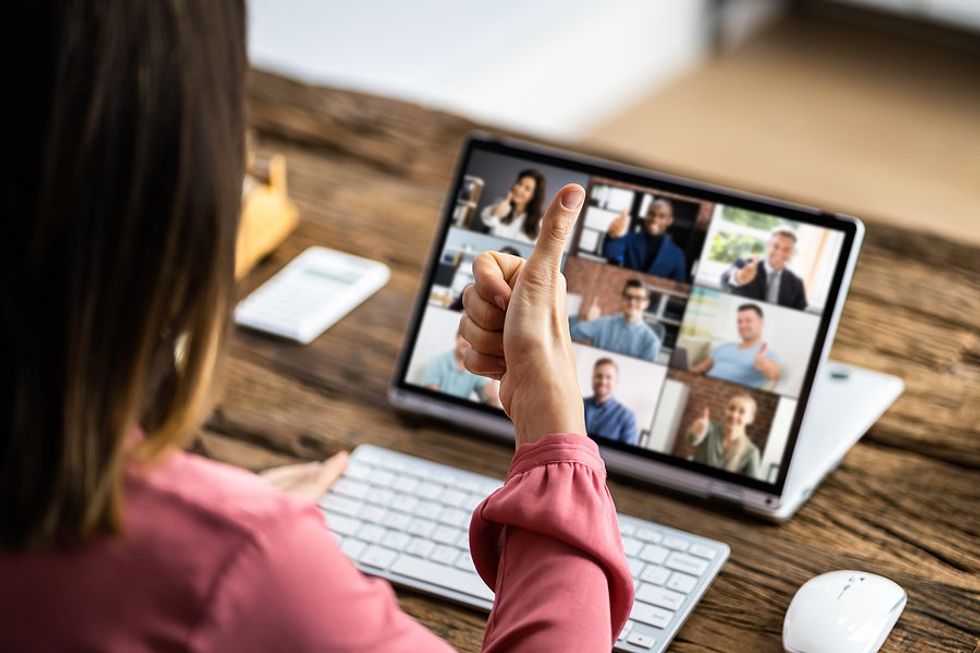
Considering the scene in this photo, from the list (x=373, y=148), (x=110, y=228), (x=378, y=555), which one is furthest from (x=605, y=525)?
(x=373, y=148)

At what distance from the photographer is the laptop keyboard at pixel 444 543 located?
3.04 ft

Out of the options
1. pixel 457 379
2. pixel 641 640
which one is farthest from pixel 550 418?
pixel 457 379

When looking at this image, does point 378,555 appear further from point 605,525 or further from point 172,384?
point 172,384

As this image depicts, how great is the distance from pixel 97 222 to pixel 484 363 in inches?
17.1

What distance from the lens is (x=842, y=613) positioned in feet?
2.85

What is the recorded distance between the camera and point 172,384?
601 millimetres

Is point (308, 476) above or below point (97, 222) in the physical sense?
below

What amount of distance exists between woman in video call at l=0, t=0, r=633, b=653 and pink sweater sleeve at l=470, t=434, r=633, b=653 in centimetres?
12

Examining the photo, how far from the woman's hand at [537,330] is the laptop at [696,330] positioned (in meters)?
0.20

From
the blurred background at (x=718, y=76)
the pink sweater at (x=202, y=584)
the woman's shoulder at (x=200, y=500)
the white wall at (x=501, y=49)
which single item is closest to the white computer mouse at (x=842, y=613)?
the pink sweater at (x=202, y=584)

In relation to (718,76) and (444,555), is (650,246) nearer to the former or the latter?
(444,555)

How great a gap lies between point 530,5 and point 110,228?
3189 millimetres

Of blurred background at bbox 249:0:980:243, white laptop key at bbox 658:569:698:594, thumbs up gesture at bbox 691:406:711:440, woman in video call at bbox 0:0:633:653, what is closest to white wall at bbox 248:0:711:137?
blurred background at bbox 249:0:980:243

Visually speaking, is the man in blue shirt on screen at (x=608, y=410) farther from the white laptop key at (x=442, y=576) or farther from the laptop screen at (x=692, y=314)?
the white laptop key at (x=442, y=576)
